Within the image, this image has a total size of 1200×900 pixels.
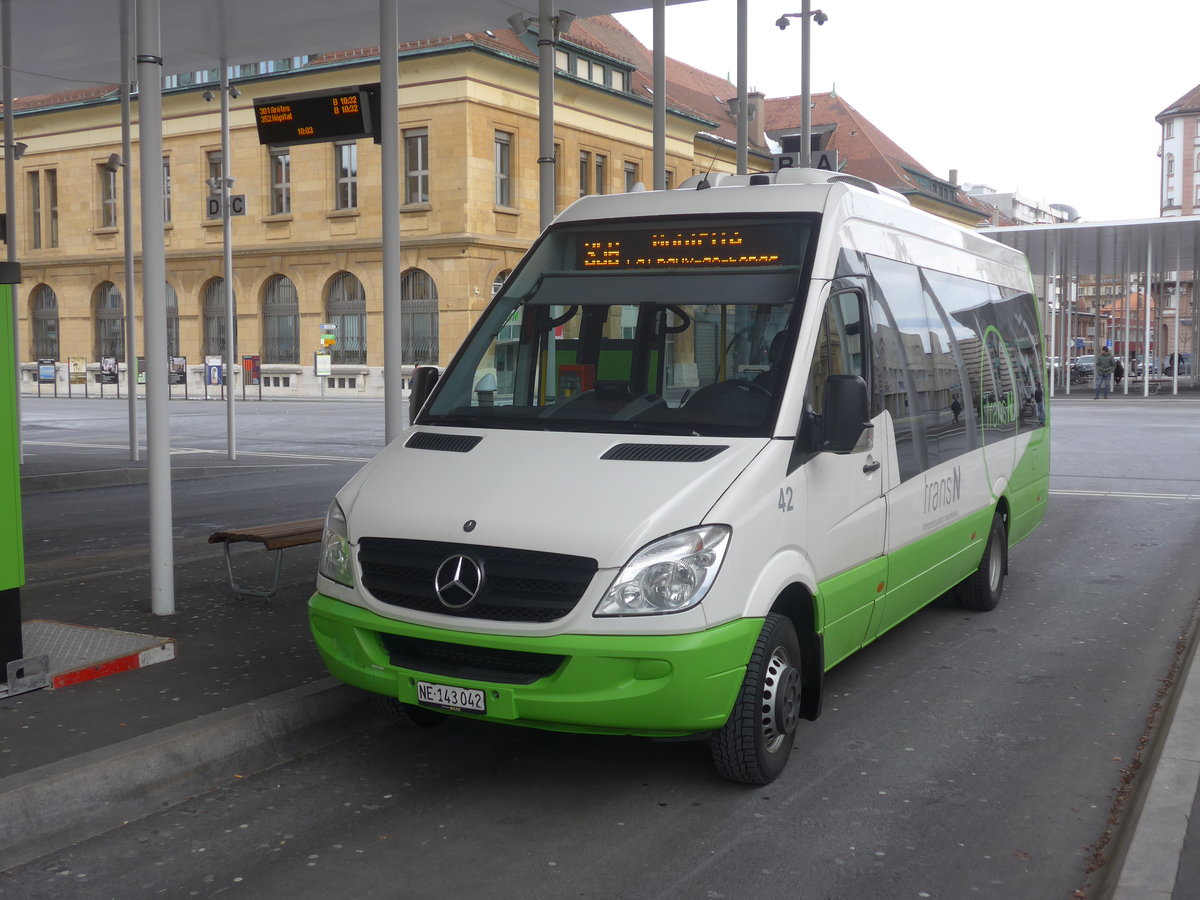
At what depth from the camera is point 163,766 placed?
16.9ft

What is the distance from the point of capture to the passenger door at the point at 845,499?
5504 mm

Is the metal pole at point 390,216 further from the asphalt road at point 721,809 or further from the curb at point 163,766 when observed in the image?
the asphalt road at point 721,809

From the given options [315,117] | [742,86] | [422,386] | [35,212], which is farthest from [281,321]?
[422,386]

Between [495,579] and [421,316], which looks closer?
[495,579]

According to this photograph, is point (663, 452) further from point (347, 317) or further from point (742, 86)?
point (347, 317)

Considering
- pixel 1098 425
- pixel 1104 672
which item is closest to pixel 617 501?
pixel 1104 672

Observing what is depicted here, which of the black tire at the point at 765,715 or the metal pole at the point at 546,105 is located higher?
the metal pole at the point at 546,105

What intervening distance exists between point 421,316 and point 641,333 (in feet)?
146

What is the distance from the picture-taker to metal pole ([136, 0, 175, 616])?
742 cm

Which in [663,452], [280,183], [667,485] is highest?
[280,183]

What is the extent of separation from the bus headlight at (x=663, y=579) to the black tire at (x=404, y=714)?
4.50ft

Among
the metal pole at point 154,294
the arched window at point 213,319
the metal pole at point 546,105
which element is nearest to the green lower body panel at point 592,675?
the metal pole at point 154,294

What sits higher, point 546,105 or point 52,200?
point 52,200

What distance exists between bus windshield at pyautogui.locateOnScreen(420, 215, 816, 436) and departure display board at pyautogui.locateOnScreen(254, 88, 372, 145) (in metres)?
4.53
